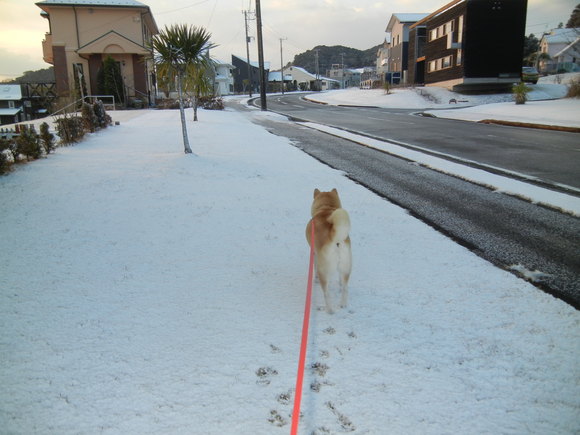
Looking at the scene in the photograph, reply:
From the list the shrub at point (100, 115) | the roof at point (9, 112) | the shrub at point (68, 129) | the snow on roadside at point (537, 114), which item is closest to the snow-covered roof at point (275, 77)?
the roof at point (9, 112)

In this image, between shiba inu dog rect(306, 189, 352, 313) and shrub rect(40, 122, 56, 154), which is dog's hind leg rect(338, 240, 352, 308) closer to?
shiba inu dog rect(306, 189, 352, 313)

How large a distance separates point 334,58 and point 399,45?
12829 centimetres

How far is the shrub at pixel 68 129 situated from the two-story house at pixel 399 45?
5647 centimetres

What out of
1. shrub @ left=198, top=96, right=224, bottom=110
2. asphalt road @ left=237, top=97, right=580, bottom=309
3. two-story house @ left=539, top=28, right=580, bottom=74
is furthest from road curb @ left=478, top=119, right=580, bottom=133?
two-story house @ left=539, top=28, right=580, bottom=74

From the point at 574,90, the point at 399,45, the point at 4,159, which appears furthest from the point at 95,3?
the point at 399,45

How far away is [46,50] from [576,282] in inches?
1829

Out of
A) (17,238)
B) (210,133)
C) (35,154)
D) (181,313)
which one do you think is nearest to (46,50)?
(210,133)

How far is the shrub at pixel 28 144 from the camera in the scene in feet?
29.5

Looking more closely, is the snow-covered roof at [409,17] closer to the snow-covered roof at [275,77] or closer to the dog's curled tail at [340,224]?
the snow-covered roof at [275,77]

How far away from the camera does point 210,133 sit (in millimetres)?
15203

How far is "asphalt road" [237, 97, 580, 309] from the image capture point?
432cm

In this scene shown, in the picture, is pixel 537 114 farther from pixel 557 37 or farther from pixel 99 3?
pixel 557 37

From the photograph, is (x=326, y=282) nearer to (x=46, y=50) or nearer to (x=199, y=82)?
(x=199, y=82)

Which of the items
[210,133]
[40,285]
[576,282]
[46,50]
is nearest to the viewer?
[40,285]
